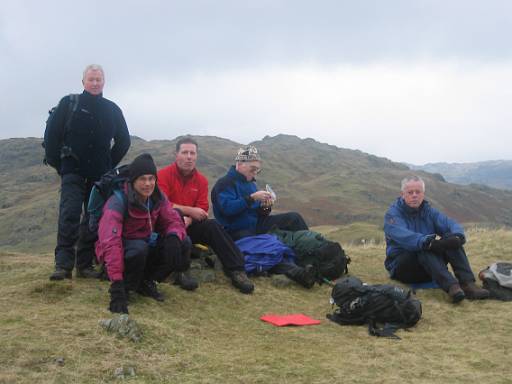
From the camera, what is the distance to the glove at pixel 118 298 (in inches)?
232

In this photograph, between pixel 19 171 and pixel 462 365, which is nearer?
pixel 462 365

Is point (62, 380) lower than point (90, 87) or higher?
lower

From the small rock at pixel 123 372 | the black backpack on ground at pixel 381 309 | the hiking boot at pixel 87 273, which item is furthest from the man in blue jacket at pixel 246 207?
the small rock at pixel 123 372

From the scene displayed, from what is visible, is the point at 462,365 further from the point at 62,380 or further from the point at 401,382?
the point at 62,380

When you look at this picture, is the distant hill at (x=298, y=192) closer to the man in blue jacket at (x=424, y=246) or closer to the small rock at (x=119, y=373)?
the man in blue jacket at (x=424, y=246)

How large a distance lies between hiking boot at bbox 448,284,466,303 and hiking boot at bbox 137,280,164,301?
4373 mm

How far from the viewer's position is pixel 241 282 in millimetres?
7797

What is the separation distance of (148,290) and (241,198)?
2372mm

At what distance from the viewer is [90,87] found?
7.24 metres

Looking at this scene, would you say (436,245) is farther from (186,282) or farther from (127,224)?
(127,224)

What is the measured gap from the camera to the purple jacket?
6.00 m

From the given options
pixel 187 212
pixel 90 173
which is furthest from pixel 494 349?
pixel 90 173

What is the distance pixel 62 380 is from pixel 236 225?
4938mm

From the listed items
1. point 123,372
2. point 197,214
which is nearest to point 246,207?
point 197,214
